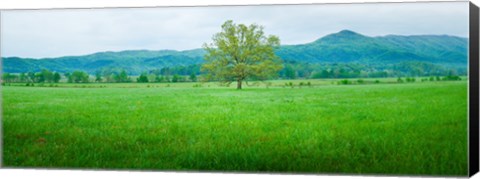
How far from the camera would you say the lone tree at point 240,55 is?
10.7 meters

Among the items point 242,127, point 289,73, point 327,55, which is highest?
point 327,55

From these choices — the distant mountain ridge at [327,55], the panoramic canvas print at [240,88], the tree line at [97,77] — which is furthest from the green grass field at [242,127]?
the distant mountain ridge at [327,55]

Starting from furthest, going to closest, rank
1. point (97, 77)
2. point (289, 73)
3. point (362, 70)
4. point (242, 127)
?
point (97, 77)
point (289, 73)
point (362, 70)
point (242, 127)

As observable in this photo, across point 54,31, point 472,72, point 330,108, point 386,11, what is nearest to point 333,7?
point 386,11

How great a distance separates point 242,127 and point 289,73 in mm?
1284

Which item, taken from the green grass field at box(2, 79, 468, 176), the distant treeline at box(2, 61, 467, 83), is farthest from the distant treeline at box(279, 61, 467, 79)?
the green grass field at box(2, 79, 468, 176)

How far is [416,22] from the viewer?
994 centimetres

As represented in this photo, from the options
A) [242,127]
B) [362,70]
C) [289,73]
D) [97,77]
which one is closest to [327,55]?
[362,70]

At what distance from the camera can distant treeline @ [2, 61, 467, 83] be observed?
397 inches

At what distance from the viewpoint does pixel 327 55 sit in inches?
417

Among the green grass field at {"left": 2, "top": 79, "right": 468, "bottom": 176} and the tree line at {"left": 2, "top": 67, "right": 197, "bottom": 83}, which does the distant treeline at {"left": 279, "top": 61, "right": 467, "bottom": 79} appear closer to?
the green grass field at {"left": 2, "top": 79, "right": 468, "bottom": 176}

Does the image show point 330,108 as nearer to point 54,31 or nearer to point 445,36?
point 445,36

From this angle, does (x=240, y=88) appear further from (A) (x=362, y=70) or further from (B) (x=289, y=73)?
(A) (x=362, y=70)

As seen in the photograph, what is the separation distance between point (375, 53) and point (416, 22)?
865 millimetres
